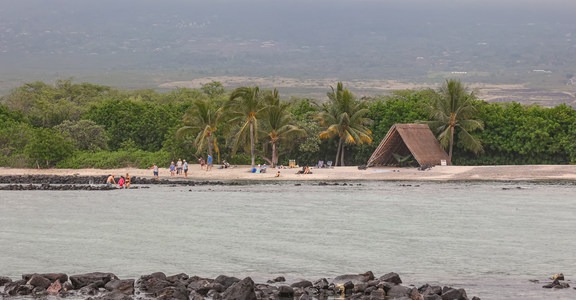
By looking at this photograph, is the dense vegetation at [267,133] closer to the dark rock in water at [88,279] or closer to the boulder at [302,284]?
the dark rock in water at [88,279]

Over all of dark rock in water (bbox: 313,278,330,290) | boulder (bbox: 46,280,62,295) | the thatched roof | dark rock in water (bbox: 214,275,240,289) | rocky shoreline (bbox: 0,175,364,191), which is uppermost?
the thatched roof

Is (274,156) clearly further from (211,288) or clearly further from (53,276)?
(211,288)

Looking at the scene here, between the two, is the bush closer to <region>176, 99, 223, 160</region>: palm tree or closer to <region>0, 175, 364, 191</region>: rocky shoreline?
<region>0, 175, 364, 191</region>: rocky shoreline

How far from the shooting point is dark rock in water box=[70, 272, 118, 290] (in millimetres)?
20219

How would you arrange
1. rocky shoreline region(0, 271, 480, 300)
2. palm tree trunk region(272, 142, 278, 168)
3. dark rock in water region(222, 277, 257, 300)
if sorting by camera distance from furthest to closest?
palm tree trunk region(272, 142, 278, 168) → rocky shoreline region(0, 271, 480, 300) → dark rock in water region(222, 277, 257, 300)

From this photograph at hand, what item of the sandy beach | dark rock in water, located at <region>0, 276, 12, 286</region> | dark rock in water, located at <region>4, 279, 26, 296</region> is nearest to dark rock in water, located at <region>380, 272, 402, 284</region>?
dark rock in water, located at <region>4, 279, 26, 296</region>

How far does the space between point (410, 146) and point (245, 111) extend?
7.73 meters

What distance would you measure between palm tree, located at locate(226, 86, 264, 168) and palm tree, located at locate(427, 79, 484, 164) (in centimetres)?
866

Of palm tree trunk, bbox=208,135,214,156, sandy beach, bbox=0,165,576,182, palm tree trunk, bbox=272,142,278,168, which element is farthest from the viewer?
palm tree trunk, bbox=272,142,278,168

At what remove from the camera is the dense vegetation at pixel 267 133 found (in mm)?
49969

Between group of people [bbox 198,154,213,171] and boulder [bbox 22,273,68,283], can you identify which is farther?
group of people [bbox 198,154,213,171]

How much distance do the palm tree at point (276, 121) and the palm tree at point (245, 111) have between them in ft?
1.70

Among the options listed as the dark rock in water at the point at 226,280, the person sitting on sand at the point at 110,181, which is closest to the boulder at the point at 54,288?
the dark rock in water at the point at 226,280

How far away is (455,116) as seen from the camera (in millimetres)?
50750
